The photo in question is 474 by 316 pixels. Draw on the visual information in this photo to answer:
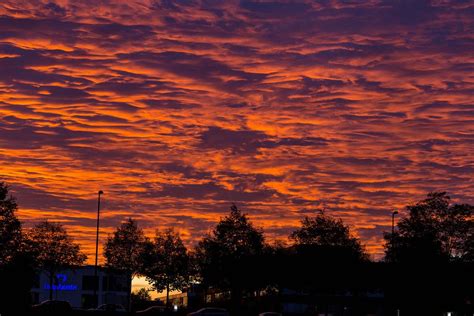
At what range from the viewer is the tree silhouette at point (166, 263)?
149m

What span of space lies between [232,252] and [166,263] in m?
33.3

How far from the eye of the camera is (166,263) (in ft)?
495

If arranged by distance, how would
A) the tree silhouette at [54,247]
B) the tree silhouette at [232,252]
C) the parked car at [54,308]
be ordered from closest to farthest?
1. the parked car at [54,308]
2. the tree silhouette at [232,252]
3. the tree silhouette at [54,247]

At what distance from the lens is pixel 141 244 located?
500 ft

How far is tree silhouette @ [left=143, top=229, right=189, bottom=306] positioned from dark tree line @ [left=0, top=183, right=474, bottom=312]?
9.24 metres

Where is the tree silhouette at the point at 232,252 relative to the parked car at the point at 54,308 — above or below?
above

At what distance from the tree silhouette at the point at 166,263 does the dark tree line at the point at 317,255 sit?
9239mm

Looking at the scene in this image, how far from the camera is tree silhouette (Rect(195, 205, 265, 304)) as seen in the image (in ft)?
390

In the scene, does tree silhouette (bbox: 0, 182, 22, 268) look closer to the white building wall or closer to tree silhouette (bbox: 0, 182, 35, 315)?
tree silhouette (bbox: 0, 182, 35, 315)

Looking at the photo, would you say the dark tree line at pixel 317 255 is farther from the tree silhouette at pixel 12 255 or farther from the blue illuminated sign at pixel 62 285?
the blue illuminated sign at pixel 62 285

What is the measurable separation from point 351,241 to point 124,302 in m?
74.1

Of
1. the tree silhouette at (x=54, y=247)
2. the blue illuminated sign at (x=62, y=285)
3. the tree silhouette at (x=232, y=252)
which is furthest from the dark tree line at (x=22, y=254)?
the blue illuminated sign at (x=62, y=285)

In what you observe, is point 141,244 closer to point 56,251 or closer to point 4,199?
point 56,251

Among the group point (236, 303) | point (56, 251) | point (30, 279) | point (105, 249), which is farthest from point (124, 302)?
point (30, 279)
